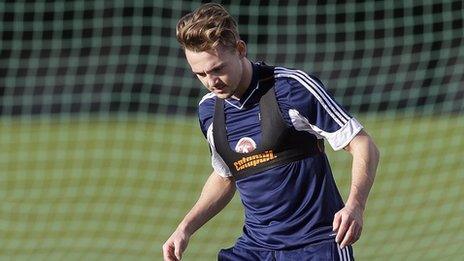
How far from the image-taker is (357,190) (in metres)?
4.00

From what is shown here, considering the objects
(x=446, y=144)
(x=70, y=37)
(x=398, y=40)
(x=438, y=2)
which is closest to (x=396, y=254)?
(x=446, y=144)

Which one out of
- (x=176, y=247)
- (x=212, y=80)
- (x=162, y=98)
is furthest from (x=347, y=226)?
(x=162, y=98)

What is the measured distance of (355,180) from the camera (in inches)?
160

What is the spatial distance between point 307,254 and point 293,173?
30 centimetres

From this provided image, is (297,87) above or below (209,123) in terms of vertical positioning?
above

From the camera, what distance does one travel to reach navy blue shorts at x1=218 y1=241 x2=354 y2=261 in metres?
4.31

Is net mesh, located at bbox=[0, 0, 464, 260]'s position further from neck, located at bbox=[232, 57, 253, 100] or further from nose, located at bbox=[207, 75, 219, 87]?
nose, located at bbox=[207, 75, 219, 87]

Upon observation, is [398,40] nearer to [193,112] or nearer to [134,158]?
[193,112]

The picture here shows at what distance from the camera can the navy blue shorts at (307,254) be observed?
14.1 feet

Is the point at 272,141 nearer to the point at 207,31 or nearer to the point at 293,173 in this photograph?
the point at 293,173

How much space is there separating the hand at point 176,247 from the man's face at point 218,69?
598 millimetres

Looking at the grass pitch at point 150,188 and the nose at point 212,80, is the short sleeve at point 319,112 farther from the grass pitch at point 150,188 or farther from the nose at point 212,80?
the grass pitch at point 150,188

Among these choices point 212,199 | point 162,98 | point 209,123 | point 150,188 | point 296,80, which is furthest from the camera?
point 162,98

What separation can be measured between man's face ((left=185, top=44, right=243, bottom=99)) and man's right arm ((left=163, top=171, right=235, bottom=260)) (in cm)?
60
